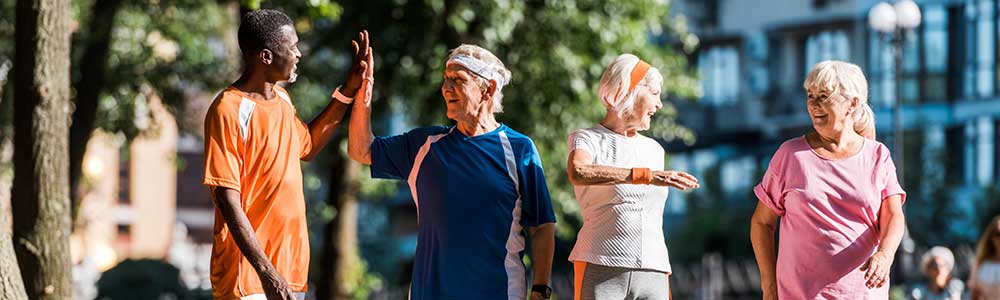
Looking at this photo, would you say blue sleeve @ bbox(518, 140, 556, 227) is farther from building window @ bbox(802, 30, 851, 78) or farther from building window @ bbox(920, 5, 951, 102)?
building window @ bbox(802, 30, 851, 78)

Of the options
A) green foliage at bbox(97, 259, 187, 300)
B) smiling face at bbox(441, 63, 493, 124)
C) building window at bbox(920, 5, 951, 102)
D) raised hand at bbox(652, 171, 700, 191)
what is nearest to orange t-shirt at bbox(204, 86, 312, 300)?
smiling face at bbox(441, 63, 493, 124)

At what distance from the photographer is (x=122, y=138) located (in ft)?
76.5

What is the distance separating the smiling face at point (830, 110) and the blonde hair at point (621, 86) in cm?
67

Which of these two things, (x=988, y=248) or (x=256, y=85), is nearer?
(x=256, y=85)

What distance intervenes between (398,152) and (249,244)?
3.28 ft

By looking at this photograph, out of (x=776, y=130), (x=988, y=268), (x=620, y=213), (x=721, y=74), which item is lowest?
(x=988, y=268)

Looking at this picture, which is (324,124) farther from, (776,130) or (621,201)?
(776,130)

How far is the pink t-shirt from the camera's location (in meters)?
6.93

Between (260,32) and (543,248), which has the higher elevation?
(260,32)

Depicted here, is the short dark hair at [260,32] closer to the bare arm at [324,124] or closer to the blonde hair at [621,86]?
the bare arm at [324,124]

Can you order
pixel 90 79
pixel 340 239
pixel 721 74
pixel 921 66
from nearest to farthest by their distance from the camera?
pixel 90 79, pixel 340 239, pixel 921 66, pixel 721 74

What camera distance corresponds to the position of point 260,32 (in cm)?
641

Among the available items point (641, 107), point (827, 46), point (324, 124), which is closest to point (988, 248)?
point (641, 107)

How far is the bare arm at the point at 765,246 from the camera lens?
721 cm
